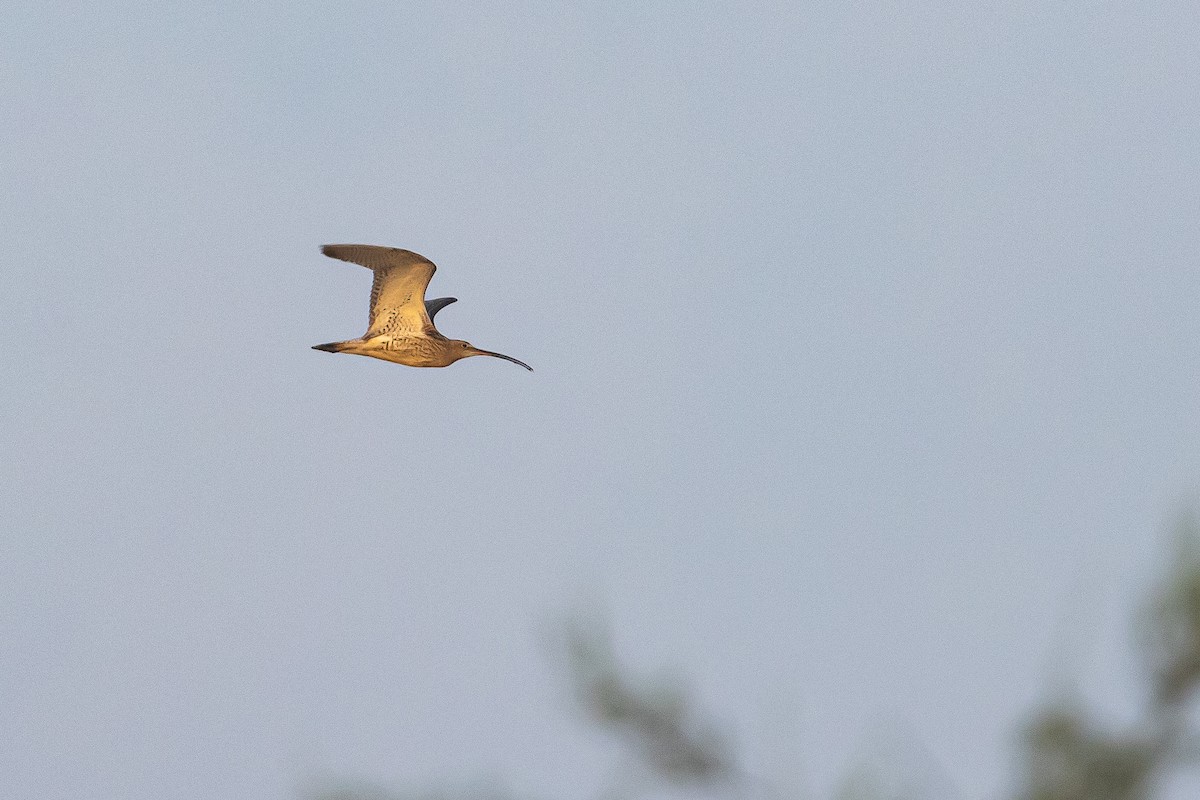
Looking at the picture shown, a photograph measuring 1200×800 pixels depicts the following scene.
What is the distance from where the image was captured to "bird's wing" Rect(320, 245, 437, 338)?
1802 centimetres

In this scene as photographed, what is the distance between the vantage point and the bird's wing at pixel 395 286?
59.1ft

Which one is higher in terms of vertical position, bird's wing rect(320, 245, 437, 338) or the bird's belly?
bird's wing rect(320, 245, 437, 338)

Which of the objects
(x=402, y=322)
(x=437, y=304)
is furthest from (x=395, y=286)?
(x=437, y=304)

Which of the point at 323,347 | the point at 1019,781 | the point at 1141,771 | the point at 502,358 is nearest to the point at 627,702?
the point at 1019,781

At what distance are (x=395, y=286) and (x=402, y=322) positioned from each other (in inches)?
21.2

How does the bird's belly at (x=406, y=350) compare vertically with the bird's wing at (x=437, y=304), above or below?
below

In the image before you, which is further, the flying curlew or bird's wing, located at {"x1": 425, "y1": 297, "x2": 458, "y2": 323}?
bird's wing, located at {"x1": 425, "y1": 297, "x2": 458, "y2": 323}

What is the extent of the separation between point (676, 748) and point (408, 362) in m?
12.2

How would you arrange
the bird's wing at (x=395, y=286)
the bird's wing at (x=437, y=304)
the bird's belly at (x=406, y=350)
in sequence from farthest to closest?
the bird's wing at (x=437, y=304) < the bird's belly at (x=406, y=350) < the bird's wing at (x=395, y=286)

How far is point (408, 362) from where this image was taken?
19.7 meters

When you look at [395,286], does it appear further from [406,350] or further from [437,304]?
[437,304]

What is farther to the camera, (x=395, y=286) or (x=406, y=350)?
(x=406, y=350)

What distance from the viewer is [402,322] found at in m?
19.3

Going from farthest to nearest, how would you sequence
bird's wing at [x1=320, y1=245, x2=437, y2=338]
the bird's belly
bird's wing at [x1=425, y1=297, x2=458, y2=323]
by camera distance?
bird's wing at [x1=425, y1=297, x2=458, y2=323], the bird's belly, bird's wing at [x1=320, y1=245, x2=437, y2=338]
